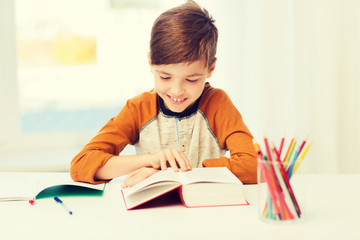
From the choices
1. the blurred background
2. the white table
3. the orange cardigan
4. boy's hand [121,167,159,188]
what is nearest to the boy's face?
the orange cardigan

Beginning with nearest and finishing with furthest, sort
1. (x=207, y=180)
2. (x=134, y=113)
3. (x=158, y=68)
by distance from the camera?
(x=207, y=180) < (x=158, y=68) < (x=134, y=113)

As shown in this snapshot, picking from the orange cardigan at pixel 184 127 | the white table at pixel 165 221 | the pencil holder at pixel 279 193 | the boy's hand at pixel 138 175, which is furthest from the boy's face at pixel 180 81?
the pencil holder at pixel 279 193

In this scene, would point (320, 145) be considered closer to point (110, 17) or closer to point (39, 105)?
point (110, 17)

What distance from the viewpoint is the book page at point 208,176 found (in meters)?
1.03

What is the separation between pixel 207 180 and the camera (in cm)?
103

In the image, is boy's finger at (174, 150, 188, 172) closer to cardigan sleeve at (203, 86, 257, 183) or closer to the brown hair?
cardigan sleeve at (203, 86, 257, 183)

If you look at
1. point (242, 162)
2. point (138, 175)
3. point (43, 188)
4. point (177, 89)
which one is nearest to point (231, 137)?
point (242, 162)

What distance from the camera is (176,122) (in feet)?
5.00

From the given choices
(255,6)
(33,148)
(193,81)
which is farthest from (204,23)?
(33,148)

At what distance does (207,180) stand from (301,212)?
0.21 m

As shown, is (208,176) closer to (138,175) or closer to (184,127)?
(138,175)

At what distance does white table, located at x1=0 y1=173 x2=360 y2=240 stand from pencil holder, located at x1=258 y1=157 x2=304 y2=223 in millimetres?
18

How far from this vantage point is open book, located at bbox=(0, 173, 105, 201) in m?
1.11

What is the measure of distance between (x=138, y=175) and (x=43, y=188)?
Result: 24 centimetres
